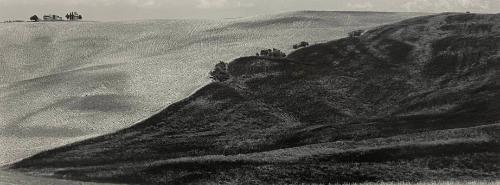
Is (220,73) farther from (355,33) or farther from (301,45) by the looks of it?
(355,33)

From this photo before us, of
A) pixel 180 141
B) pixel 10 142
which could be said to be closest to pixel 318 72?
pixel 180 141

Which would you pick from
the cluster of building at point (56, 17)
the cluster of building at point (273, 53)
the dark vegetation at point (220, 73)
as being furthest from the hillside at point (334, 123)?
the cluster of building at point (56, 17)

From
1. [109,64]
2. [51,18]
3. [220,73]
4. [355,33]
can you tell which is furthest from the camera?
[51,18]

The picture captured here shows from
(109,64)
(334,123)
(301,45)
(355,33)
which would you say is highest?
(355,33)

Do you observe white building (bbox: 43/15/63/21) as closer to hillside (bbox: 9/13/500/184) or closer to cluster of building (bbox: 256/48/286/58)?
cluster of building (bbox: 256/48/286/58)

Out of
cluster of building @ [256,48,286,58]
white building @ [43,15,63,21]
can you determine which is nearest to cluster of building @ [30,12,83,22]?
white building @ [43,15,63,21]

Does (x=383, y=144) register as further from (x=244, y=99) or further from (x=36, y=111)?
(x=36, y=111)

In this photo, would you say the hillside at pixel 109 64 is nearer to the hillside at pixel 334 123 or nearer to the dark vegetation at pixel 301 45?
the dark vegetation at pixel 301 45

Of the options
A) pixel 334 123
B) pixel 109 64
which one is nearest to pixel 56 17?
pixel 109 64
